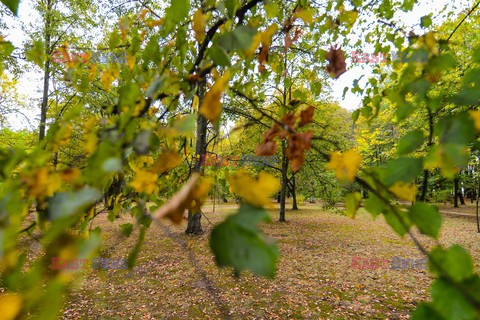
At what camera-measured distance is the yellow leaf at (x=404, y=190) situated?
51cm

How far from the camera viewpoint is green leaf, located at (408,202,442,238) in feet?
1.57

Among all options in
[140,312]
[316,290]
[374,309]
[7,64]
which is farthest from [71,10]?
[374,309]

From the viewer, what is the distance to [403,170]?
1.60 ft

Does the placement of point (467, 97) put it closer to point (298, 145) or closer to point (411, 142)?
point (411, 142)

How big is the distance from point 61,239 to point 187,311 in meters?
4.03

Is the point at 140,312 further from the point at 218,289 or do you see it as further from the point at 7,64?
the point at 7,64

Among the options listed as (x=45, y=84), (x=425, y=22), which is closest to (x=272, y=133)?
(x=425, y=22)

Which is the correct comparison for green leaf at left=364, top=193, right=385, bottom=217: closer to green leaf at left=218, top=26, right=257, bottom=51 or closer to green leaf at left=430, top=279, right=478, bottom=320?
green leaf at left=430, top=279, right=478, bottom=320

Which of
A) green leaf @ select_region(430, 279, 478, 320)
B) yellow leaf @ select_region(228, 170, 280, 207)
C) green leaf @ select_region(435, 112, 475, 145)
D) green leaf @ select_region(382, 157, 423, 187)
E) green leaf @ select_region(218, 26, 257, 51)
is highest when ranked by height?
green leaf @ select_region(218, 26, 257, 51)

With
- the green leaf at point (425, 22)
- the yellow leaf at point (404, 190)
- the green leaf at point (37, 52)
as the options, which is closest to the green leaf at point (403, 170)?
the yellow leaf at point (404, 190)

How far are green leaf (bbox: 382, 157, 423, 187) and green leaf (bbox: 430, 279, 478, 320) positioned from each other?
0.58ft

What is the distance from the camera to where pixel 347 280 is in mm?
4719

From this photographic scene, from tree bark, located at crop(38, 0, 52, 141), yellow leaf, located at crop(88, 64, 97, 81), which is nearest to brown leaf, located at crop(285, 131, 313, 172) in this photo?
yellow leaf, located at crop(88, 64, 97, 81)

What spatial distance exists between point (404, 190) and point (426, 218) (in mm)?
62
